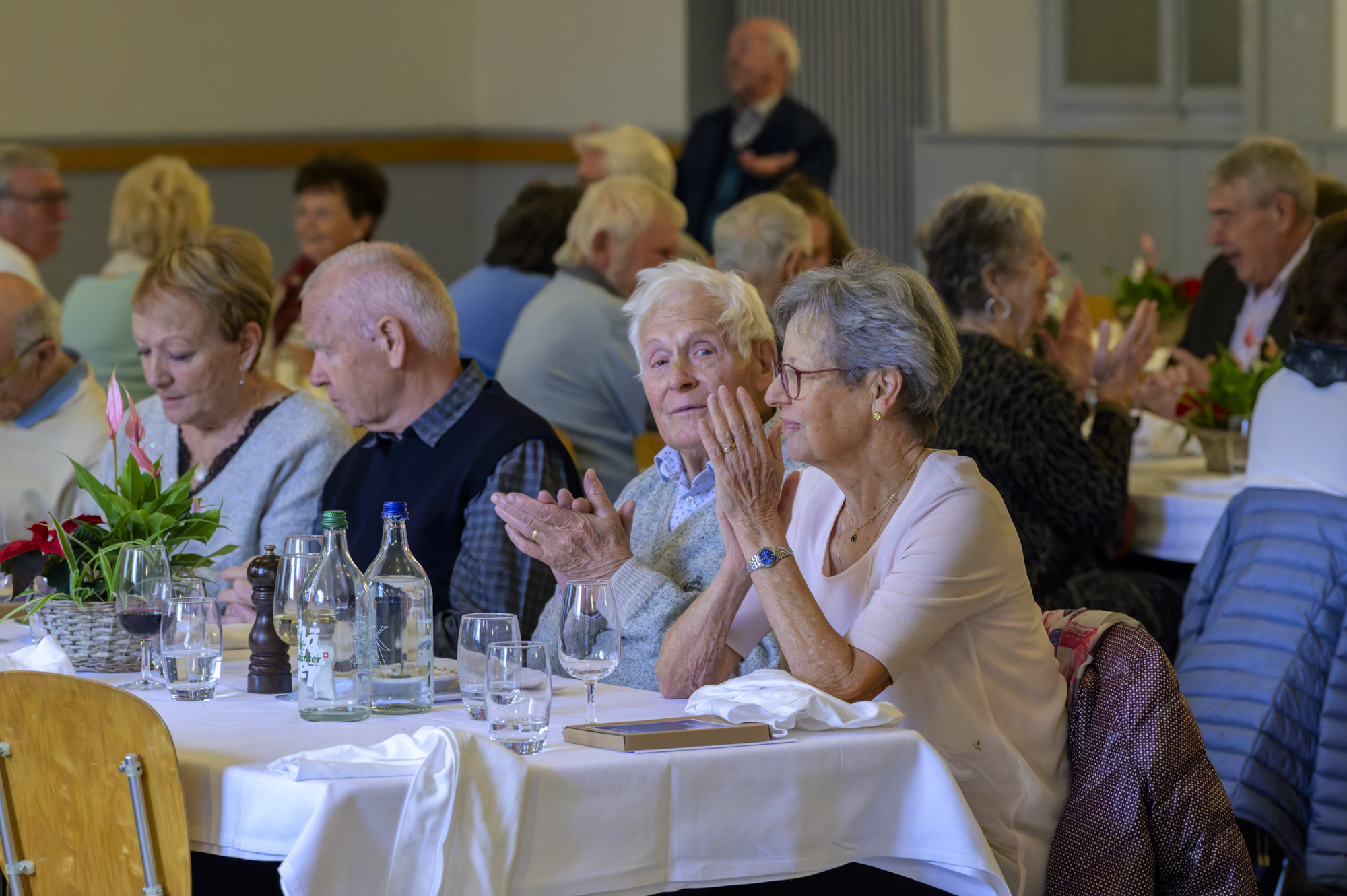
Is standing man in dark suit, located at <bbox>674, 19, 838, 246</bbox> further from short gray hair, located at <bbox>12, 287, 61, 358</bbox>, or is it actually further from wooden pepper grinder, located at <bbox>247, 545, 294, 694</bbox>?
wooden pepper grinder, located at <bbox>247, 545, 294, 694</bbox>

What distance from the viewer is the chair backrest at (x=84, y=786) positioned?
5.68 ft

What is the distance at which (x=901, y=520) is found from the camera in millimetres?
2164

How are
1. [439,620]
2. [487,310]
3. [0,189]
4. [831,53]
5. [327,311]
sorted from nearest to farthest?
[439,620] → [327,311] → [487,310] → [0,189] → [831,53]

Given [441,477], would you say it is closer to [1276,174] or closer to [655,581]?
[655,581]

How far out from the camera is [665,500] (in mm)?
2686

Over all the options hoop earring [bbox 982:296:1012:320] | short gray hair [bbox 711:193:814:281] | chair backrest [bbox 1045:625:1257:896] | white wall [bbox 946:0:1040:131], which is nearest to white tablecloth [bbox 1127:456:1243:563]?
hoop earring [bbox 982:296:1012:320]

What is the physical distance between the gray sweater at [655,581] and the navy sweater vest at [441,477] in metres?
0.24

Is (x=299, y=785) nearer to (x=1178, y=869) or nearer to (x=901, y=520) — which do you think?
(x=901, y=520)

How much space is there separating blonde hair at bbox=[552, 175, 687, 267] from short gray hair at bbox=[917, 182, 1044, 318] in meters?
1.08

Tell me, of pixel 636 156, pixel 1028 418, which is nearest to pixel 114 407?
pixel 1028 418

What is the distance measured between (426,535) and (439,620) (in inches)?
7.1

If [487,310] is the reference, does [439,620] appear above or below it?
below

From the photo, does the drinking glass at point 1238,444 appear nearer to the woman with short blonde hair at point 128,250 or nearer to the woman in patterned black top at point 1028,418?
the woman in patterned black top at point 1028,418

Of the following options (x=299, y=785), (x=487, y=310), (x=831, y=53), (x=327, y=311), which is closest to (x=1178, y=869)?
(x=299, y=785)
